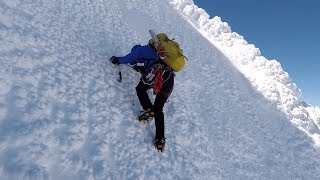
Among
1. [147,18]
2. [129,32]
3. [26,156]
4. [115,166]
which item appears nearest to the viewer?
[26,156]

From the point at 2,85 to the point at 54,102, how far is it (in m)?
1.07

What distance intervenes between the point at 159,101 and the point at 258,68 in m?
10.6

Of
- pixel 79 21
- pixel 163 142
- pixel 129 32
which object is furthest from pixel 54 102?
pixel 129 32

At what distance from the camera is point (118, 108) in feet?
28.3

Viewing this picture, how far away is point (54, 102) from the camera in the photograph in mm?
7180

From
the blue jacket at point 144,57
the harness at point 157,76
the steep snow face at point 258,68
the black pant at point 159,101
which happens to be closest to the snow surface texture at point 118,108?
the steep snow face at point 258,68

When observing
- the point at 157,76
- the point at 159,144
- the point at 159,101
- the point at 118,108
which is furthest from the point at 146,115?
the point at 157,76

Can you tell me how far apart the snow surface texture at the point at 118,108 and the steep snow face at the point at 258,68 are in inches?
3.7

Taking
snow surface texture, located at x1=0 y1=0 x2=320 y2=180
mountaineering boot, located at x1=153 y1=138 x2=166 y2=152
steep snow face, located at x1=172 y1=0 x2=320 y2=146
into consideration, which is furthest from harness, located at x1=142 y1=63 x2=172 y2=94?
steep snow face, located at x1=172 y1=0 x2=320 y2=146

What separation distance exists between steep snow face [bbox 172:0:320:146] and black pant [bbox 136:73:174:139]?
8.08 meters

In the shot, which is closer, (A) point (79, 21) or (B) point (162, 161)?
(B) point (162, 161)

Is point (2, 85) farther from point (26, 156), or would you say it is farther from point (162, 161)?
point (162, 161)

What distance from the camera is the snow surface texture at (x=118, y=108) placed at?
6375 mm

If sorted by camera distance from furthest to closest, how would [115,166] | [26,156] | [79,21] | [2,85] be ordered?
[79,21]
[115,166]
[2,85]
[26,156]
